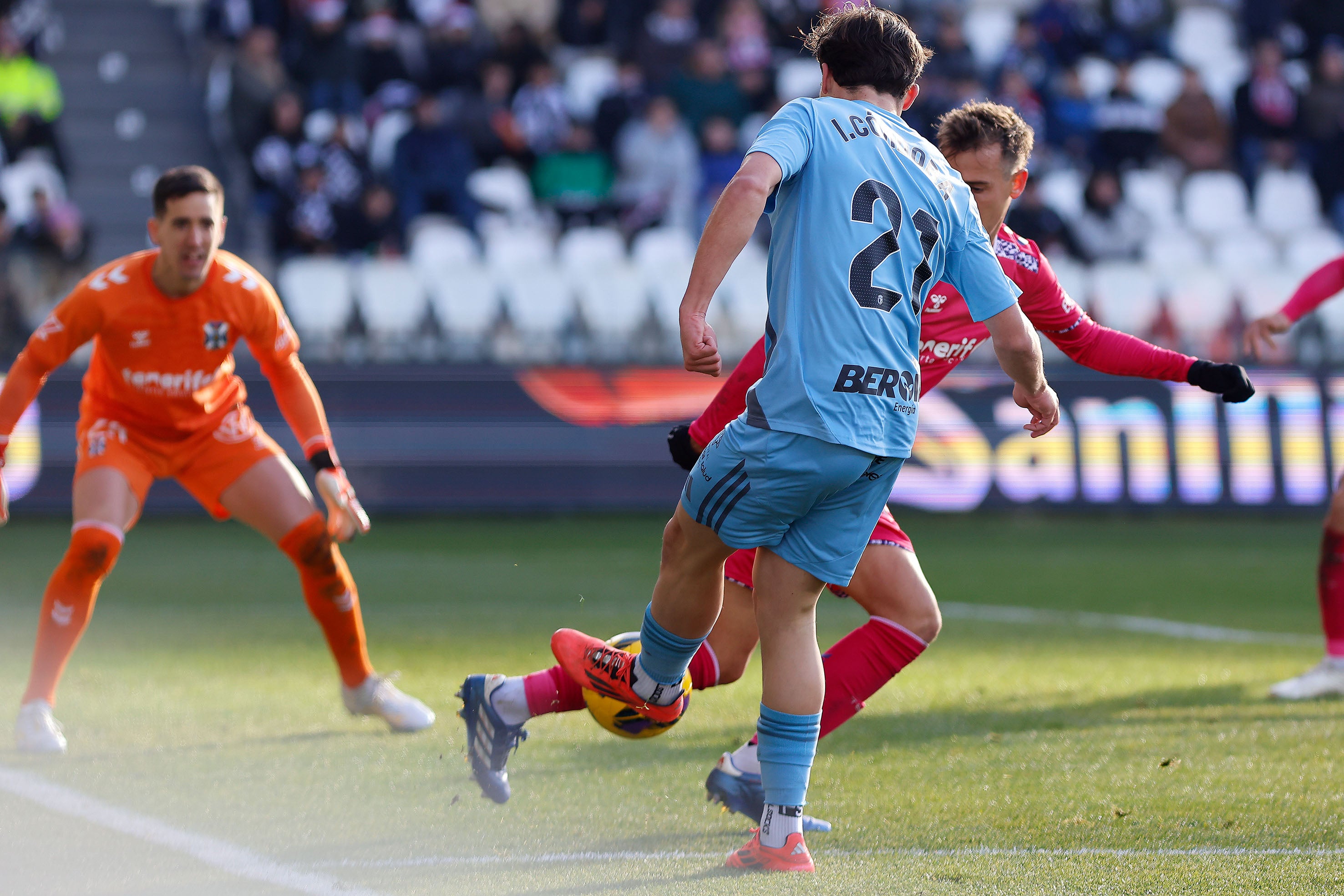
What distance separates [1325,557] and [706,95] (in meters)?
10.6

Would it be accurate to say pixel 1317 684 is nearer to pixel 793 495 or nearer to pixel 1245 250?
pixel 793 495

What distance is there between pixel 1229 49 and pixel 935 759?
1621 centimetres

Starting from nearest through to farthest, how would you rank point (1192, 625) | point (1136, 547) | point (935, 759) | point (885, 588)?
point (885, 588) < point (935, 759) < point (1192, 625) < point (1136, 547)

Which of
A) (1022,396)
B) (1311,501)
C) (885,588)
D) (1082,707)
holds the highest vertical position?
(1022,396)

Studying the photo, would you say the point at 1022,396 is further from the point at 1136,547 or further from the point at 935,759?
the point at 1136,547

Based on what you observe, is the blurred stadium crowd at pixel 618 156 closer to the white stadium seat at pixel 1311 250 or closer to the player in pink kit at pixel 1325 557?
the white stadium seat at pixel 1311 250

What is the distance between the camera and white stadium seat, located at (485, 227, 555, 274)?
47.7 feet

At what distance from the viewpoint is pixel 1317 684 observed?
6094 millimetres

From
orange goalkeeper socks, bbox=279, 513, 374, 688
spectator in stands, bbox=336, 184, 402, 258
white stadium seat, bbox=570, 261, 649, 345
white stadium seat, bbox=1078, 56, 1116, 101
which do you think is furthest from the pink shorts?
white stadium seat, bbox=1078, 56, 1116, 101

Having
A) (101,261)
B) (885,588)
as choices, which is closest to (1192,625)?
(885,588)

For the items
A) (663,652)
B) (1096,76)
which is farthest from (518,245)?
(663,652)

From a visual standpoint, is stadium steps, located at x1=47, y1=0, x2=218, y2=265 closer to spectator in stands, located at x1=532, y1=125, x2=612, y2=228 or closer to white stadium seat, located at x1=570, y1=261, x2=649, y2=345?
spectator in stands, located at x1=532, y1=125, x2=612, y2=228

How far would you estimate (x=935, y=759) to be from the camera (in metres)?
5.00

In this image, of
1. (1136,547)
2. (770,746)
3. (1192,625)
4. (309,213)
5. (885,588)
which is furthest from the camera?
(309,213)
